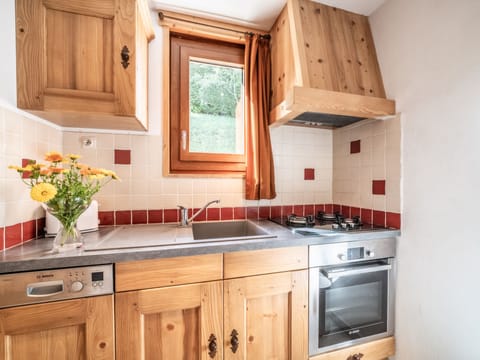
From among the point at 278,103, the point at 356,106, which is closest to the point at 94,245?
the point at 278,103

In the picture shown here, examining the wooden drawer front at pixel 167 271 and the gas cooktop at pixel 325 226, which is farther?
the gas cooktop at pixel 325 226

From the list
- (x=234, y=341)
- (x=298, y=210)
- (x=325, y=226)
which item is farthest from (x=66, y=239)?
(x=298, y=210)

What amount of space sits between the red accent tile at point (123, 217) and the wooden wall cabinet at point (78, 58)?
62 centimetres

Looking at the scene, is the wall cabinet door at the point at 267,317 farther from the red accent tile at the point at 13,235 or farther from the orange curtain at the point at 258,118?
the red accent tile at the point at 13,235

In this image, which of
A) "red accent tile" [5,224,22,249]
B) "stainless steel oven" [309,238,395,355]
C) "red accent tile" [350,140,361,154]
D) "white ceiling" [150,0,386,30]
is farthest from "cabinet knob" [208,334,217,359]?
"white ceiling" [150,0,386,30]

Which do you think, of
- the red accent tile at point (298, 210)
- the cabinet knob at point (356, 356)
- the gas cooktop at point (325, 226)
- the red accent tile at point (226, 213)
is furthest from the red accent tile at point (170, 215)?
the cabinet knob at point (356, 356)

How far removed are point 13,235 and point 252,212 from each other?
1.35 m

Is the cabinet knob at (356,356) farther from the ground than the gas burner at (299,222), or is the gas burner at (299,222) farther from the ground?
the gas burner at (299,222)

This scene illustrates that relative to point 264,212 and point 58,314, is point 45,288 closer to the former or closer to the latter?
point 58,314

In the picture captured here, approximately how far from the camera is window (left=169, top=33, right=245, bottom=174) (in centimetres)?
154

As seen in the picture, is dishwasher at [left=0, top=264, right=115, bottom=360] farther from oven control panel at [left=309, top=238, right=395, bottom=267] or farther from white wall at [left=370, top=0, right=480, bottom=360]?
white wall at [left=370, top=0, right=480, bottom=360]

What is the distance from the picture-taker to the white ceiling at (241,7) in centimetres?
137

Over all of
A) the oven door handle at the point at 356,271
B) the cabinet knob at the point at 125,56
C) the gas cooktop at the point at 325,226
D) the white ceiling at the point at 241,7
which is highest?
the white ceiling at the point at 241,7

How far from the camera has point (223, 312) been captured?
0.99 metres
